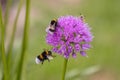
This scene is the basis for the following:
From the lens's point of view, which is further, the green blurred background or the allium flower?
the green blurred background

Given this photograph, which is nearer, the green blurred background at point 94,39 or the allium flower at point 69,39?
the allium flower at point 69,39

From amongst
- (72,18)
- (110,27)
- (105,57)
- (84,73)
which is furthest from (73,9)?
(72,18)

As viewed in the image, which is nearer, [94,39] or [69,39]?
[69,39]

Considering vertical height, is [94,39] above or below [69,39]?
above
